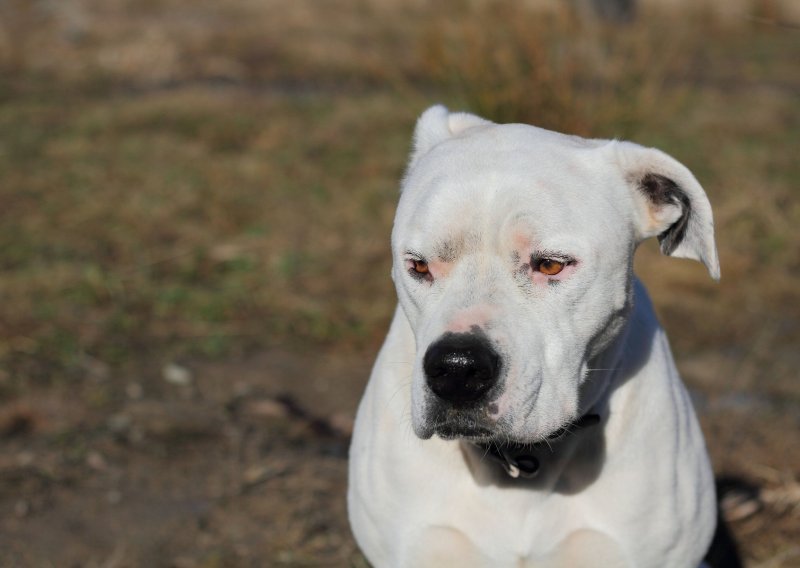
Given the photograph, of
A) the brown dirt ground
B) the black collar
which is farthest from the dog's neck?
the brown dirt ground

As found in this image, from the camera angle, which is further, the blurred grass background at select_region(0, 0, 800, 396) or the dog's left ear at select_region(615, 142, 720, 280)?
the blurred grass background at select_region(0, 0, 800, 396)

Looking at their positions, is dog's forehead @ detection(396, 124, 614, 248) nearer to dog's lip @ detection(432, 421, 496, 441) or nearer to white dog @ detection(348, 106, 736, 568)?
white dog @ detection(348, 106, 736, 568)

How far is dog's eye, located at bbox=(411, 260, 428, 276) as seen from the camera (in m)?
2.77

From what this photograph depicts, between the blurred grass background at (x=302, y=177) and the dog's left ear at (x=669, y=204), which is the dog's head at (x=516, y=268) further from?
the blurred grass background at (x=302, y=177)

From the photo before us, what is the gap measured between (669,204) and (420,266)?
0.73 m

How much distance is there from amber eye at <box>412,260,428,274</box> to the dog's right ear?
459 mm

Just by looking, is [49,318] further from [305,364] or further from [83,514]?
[83,514]

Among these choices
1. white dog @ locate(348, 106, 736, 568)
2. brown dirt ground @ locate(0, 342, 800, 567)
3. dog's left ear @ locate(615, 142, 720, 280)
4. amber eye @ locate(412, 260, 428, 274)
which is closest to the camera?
white dog @ locate(348, 106, 736, 568)

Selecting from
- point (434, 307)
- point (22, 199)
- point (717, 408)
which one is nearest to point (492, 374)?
point (434, 307)

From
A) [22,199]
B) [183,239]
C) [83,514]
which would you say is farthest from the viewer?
[22,199]

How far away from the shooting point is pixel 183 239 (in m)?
7.39

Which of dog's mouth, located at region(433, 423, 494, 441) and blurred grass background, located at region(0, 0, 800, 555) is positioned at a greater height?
dog's mouth, located at region(433, 423, 494, 441)

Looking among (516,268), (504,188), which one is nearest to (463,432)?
(516,268)

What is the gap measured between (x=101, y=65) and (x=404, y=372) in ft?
32.9
